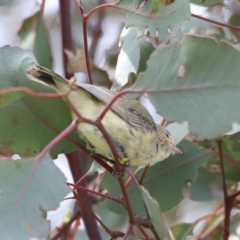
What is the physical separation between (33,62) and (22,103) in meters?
0.16

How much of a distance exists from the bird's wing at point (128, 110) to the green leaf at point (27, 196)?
1.52ft

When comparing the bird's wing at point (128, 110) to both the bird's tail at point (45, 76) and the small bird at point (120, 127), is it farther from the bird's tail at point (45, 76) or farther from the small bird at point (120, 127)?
the bird's tail at point (45, 76)

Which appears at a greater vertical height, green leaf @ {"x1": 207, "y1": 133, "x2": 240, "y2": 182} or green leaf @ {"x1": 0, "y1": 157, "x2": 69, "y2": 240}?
green leaf @ {"x1": 0, "y1": 157, "x2": 69, "y2": 240}

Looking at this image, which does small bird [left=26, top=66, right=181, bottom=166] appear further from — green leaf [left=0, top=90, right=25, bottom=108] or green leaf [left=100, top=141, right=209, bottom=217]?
green leaf [left=0, top=90, right=25, bottom=108]

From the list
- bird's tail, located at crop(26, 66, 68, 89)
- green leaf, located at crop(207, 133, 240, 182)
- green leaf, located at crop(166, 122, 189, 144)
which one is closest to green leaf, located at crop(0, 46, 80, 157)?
bird's tail, located at crop(26, 66, 68, 89)

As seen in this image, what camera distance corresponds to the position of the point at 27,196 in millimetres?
1168

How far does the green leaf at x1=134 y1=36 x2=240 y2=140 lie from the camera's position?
1180mm

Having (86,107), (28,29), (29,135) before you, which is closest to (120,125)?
(86,107)

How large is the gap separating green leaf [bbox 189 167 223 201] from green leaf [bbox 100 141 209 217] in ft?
1.12

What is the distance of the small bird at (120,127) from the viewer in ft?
5.24

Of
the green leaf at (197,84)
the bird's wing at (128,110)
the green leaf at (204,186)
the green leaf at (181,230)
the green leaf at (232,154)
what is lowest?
the green leaf at (181,230)

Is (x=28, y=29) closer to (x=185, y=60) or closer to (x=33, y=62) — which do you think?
(x=33, y=62)

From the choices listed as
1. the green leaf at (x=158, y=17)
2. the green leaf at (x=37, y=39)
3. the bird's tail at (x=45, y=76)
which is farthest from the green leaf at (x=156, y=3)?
the green leaf at (x=37, y=39)

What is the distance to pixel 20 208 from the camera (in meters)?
1.17
